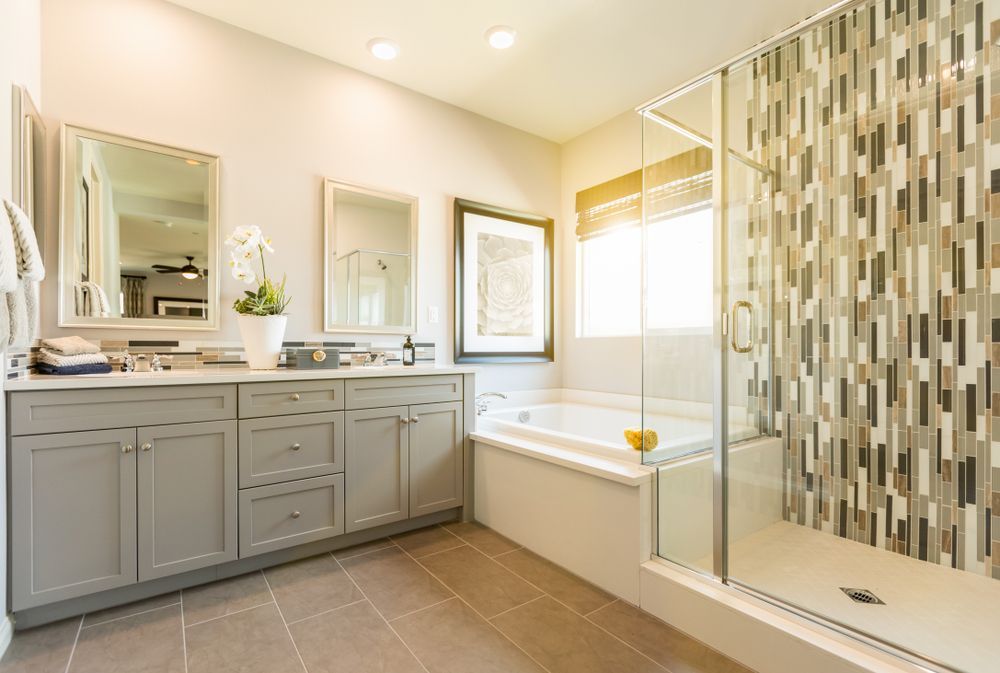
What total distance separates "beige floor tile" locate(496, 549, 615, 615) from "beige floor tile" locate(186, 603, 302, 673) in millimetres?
938

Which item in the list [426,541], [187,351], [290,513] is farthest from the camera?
[426,541]

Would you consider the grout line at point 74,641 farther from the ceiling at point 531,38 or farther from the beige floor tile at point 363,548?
the ceiling at point 531,38

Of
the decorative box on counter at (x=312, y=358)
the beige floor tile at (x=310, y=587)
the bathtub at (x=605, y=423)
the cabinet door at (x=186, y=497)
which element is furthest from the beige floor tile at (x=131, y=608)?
the bathtub at (x=605, y=423)

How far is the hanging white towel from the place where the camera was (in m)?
1.43

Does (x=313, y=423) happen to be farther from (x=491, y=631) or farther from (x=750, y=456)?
(x=750, y=456)

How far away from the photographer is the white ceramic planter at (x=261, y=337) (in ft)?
7.51

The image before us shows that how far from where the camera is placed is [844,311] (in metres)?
1.86

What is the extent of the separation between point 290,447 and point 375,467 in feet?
1.39

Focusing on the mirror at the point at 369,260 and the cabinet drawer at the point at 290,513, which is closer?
the cabinet drawer at the point at 290,513

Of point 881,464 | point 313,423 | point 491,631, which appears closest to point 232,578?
point 313,423

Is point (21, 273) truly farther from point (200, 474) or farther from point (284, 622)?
point (284, 622)

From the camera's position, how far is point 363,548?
2.32 meters

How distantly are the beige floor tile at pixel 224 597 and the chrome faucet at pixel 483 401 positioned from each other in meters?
1.56

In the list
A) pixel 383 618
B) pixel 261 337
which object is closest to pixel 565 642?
pixel 383 618
